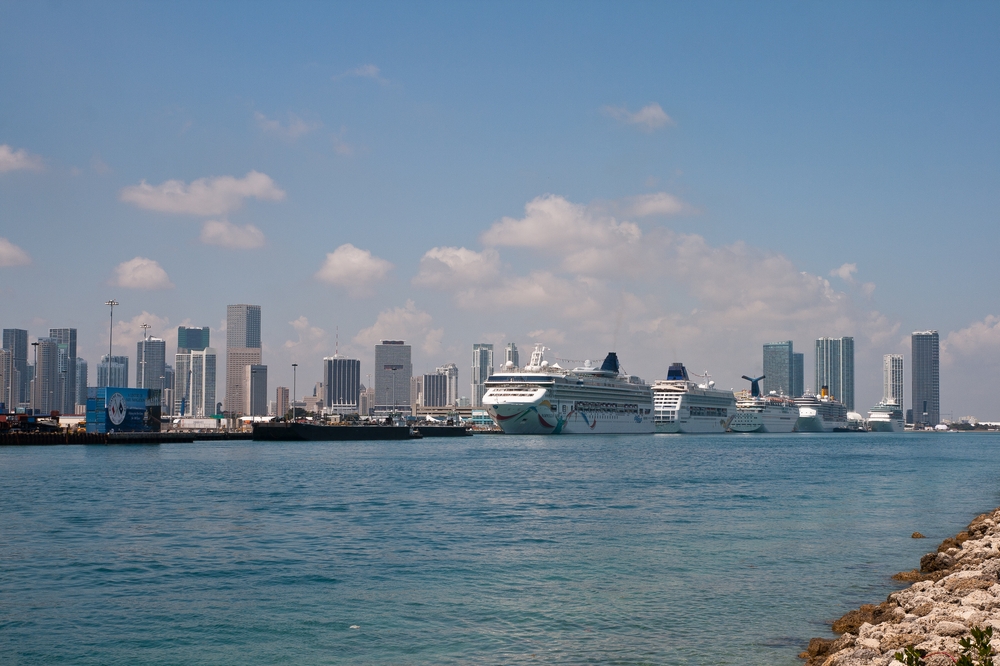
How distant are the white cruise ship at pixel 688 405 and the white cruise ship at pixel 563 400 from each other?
11360 mm

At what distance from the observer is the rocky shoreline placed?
11.8m

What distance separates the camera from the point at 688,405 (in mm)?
152500

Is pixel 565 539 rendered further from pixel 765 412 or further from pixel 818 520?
pixel 765 412

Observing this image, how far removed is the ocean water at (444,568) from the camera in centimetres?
1512

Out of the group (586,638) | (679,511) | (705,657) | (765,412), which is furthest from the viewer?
(765,412)

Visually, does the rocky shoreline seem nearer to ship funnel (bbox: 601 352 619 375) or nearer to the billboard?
the billboard

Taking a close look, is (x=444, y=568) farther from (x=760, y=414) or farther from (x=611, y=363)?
(x=760, y=414)

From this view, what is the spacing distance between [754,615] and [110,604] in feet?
41.6

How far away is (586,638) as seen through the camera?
15328mm

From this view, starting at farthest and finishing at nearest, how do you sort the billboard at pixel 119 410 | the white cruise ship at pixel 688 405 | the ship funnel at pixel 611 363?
the white cruise ship at pixel 688 405 < the ship funnel at pixel 611 363 < the billboard at pixel 119 410

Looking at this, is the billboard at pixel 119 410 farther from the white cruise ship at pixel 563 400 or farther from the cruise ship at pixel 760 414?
the cruise ship at pixel 760 414

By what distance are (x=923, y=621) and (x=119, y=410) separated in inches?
3864

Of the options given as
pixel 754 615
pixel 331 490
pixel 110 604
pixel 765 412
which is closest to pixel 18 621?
pixel 110 604

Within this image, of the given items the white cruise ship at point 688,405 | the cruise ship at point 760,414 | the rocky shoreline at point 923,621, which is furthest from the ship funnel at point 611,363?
the rocky shoreline at point 923,621
